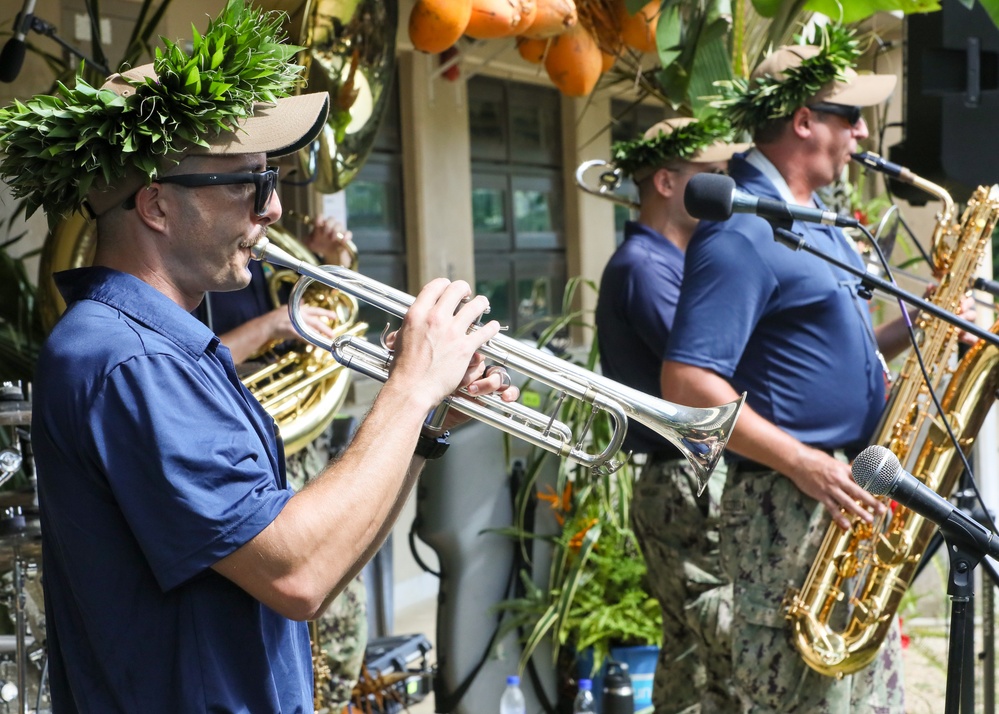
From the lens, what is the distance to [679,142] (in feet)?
12.5

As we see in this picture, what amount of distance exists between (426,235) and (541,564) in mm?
2093

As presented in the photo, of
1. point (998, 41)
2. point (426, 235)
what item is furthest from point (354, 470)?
point (426, 235)

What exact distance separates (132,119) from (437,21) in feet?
6.92

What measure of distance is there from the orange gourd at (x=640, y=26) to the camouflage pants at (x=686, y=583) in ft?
5.34

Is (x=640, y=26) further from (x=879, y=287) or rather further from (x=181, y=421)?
(x=181, y=421)

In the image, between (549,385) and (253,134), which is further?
(549,385)

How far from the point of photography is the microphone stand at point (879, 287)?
2033 millimetres

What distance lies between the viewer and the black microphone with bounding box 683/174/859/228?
89.2 inches

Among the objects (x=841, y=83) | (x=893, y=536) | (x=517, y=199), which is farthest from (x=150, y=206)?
(x=517, y=199)

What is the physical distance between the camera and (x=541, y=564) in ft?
13.9

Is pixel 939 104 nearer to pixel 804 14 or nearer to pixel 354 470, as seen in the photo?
pixel 804 14

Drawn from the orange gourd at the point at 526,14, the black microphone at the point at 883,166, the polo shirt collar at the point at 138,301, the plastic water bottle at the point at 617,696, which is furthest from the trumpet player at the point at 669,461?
the polo shirt collar at the point at 138,301

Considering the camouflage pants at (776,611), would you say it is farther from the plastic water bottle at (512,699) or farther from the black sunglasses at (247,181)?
the black sunglasses at (247,181)

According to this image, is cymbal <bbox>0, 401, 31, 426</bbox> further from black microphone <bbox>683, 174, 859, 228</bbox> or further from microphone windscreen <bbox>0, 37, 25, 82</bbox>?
black microphone <bbox>683, 174, 859, 228</bbox>
